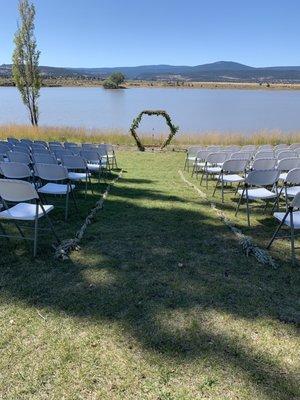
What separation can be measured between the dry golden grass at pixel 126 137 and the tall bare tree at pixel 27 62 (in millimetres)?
5203

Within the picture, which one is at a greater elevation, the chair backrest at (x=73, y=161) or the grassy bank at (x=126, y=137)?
the chair backrest at (x=73, y=161)

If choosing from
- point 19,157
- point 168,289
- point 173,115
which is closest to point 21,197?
point 168,289

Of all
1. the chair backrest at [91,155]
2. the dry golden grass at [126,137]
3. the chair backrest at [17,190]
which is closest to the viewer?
the chair backrest at [17,190]

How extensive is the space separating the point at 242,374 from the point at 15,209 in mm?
2903

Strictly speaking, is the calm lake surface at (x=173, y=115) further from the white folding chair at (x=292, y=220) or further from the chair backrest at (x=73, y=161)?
the white folding chair at (x=292, y=220)

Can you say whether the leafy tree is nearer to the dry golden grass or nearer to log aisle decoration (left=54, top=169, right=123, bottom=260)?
the dry golden grass

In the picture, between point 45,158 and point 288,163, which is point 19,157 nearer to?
point 45,158

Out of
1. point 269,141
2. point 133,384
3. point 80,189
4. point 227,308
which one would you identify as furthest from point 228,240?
point 269,141

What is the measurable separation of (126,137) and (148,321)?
15370mm

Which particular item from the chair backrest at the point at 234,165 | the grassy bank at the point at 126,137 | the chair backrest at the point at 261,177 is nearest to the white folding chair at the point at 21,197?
the chair backrest at the point at 261,177

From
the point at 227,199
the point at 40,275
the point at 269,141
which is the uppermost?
the point at 40,275

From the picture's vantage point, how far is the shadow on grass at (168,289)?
8.93ft

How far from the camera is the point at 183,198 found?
7.18 meters

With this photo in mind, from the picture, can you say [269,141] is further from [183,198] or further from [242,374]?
[242,374]
